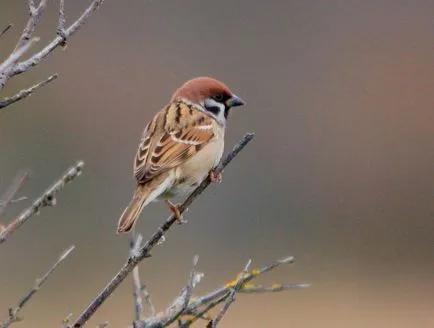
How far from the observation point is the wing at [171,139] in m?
4.86

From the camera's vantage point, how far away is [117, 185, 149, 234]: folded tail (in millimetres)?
4180

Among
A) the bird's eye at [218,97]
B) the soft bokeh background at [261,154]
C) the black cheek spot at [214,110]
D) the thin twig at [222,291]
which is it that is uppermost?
the soft bokeh background at [261,154]

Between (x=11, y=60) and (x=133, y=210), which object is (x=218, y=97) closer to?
(x=133, y=210)

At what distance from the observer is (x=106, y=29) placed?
15125 mm

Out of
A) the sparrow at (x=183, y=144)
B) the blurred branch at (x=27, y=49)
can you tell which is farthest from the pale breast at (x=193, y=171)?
the blurred branch at (x=27, y=49)

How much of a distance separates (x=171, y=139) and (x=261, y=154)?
28.1 ft

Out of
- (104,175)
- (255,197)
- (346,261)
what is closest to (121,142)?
(104,175)

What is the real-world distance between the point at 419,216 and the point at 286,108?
6.65 feet

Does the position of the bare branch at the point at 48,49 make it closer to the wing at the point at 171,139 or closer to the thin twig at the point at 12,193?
the thin twig at the point at 12,193

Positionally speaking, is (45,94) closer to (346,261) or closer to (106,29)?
(106,29)

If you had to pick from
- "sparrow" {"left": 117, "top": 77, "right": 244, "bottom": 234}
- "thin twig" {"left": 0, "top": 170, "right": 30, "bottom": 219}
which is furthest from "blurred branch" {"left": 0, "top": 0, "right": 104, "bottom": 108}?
"sparrow" {"left": 117, "top": 77, "right": 244, "bottom": 234}

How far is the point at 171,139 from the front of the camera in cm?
507

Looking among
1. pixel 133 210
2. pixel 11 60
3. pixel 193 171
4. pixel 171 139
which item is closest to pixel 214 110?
pixel 171 139

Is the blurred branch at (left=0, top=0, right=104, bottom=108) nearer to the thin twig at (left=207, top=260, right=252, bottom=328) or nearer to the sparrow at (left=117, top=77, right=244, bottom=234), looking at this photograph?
the thin twig at (left=207, top=260, right=252, bottom=328)
